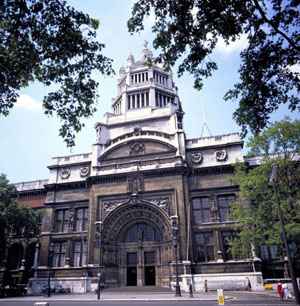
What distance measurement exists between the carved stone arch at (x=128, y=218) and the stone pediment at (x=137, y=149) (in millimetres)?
6350

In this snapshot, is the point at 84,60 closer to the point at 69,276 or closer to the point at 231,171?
the point at 231,171

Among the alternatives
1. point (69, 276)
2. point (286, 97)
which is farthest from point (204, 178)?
point (286, 97)

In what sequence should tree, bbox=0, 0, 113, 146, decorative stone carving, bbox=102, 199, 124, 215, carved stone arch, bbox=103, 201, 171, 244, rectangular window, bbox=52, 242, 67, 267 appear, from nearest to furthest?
tree, bbox=0, 0, 113, 146, carved stone arch, bbox=103, 201, 171, 244, decorative stone carving, bbox=102, 199, 124, 215, rectangular window, bbox=52, 242, 67, 267

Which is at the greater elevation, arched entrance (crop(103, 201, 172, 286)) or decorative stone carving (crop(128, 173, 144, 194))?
decorative stone carving (crop(128, 173, 144, 194))

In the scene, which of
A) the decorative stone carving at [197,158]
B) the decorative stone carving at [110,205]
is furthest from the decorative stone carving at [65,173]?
the decorative stone carving at [197,158]

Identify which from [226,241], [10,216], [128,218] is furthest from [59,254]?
[226,241]

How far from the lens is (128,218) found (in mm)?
33844

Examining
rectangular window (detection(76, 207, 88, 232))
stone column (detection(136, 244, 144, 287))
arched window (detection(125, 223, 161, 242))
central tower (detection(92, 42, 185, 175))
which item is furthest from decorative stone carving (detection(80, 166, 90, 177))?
stone column (detection(136, 244, 144, 287))

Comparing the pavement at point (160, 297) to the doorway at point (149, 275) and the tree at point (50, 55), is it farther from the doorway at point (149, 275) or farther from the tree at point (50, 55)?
the tree at point (50, 55)

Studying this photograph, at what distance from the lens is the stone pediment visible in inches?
1378

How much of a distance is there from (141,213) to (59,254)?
11243mm

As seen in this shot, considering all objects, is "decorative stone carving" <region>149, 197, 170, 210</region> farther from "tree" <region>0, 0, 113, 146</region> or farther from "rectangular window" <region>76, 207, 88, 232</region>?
"tree" <region>0, 0, 113, 146</region>

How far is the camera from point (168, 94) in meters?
48.3

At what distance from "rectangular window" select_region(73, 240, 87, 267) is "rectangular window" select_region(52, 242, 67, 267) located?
144 cm
